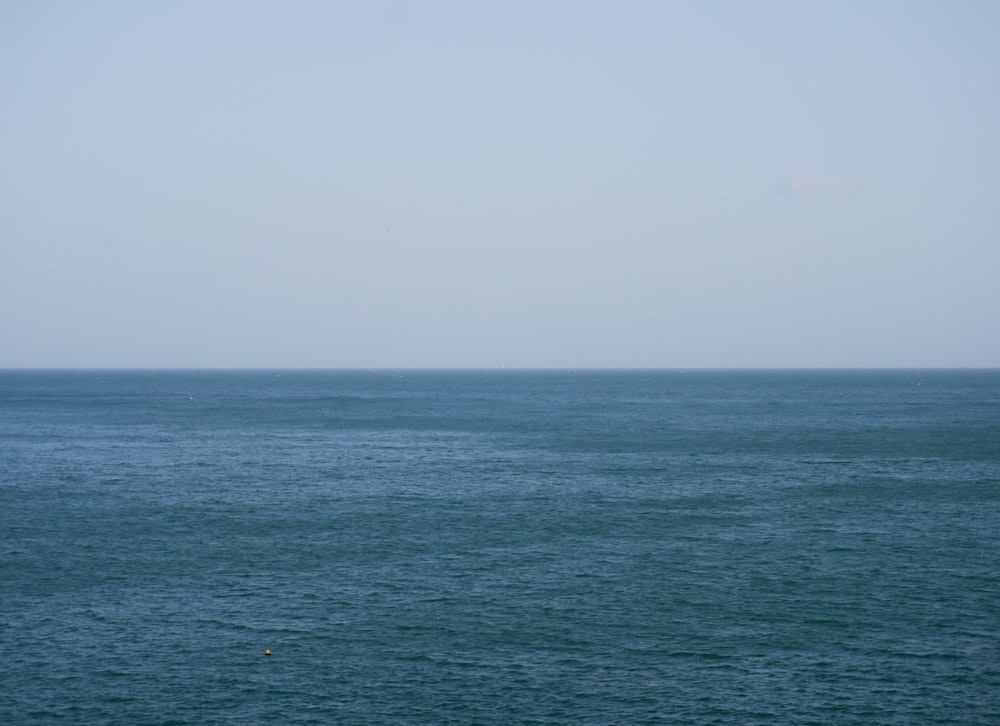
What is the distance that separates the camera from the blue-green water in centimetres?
4672

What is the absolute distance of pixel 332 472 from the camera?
123 metres

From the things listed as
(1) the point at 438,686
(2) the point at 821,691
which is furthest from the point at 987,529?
(1) the point at 438,686

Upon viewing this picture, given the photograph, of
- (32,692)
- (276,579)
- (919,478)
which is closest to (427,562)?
(276,579)

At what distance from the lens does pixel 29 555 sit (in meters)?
74.0

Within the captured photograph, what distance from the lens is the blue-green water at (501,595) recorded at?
46.7 meters

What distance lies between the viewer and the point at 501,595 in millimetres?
63062

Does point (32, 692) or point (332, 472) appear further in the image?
point (332, 472)

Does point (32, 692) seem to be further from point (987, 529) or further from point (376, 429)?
point (376, 429)

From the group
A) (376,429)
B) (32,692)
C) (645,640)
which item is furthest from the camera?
(376,429)

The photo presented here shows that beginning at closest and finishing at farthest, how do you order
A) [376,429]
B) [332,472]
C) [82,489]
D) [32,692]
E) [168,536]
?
[32,692] < [168,536] < [82,489] < [332,472] < [376,429]

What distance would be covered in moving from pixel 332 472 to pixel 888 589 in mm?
77170

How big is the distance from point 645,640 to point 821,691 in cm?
1077

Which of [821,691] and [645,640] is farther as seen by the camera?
[645,640]

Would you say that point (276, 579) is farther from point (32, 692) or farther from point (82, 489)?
point (82, 489)
